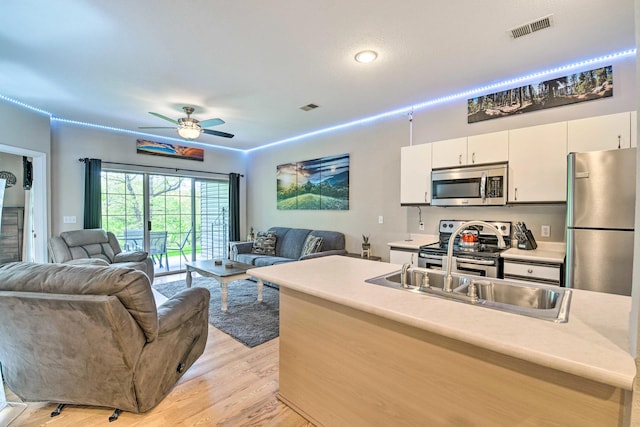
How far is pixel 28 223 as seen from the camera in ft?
15.0

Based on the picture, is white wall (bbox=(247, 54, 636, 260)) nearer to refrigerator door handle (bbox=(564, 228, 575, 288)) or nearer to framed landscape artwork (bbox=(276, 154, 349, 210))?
framed landscape artwork (bbox=(276, 154, 349, 210))

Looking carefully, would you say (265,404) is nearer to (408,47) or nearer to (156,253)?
(408,47)

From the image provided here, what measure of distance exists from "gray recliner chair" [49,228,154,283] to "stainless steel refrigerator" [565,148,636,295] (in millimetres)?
5141

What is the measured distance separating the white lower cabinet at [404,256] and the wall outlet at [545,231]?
4.37ft

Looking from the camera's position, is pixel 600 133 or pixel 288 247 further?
pixel 288 247

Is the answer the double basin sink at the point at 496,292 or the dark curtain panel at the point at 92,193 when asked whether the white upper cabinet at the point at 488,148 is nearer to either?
the double basin sink at the point at 496,292

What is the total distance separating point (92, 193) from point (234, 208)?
2674 millimetres

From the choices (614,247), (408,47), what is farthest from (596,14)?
(614,247)

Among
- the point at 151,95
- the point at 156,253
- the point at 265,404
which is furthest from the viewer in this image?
the point at 156,253

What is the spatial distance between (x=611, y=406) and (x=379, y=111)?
4005 millimetres

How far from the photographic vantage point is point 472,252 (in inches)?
119

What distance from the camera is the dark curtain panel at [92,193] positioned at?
4.84 metres

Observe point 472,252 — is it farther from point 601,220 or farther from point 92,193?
point 92,193

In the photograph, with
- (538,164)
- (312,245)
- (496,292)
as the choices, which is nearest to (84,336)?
(496,292)
